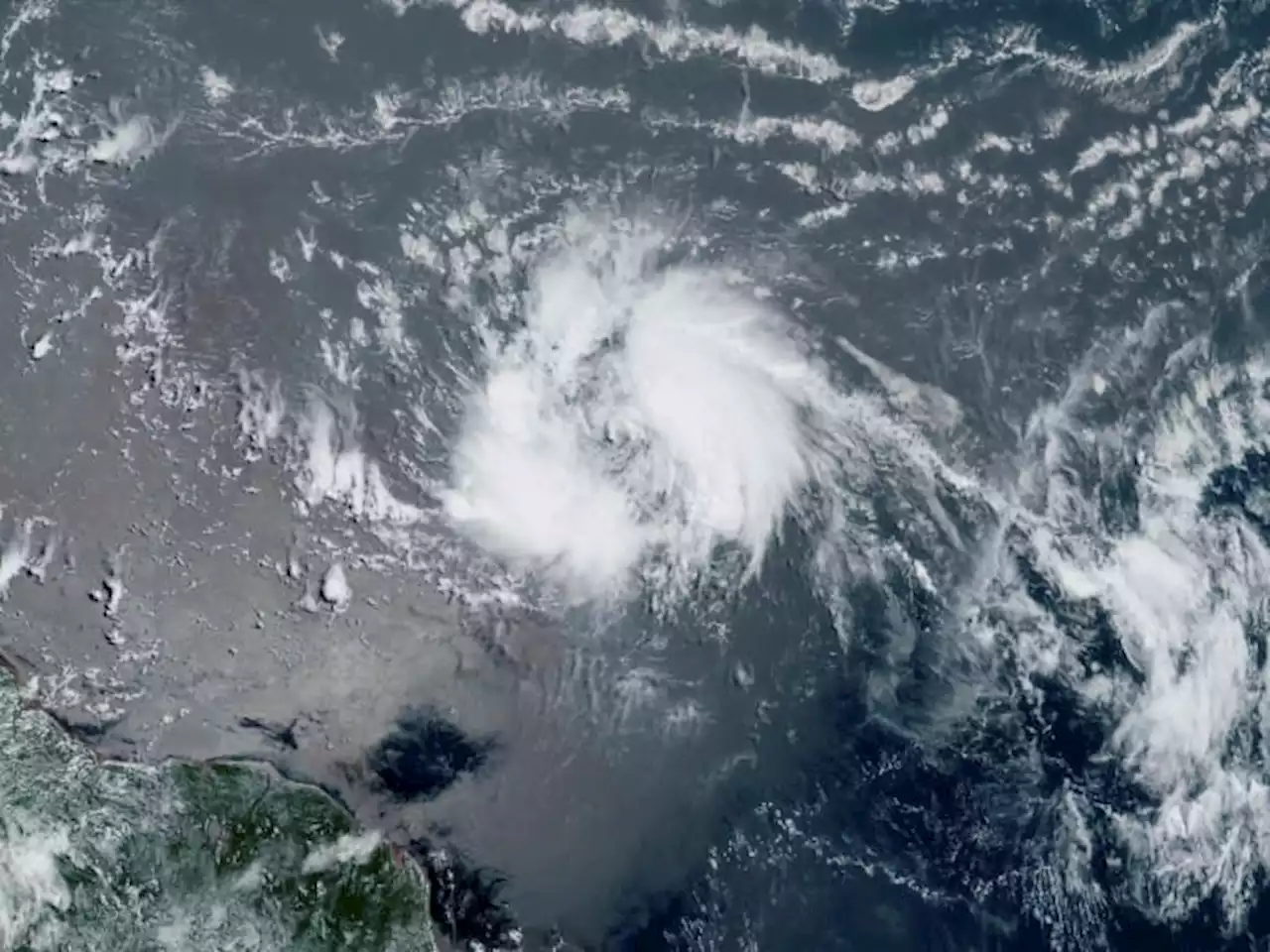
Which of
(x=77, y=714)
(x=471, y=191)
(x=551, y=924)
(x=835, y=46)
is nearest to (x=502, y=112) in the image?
(x=471, y=191)

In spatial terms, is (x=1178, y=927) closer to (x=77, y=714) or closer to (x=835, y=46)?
(x=835, y=46)

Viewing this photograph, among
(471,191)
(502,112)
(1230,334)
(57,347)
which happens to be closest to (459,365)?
(471,191)

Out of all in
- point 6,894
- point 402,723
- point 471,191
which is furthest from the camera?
point 471,191

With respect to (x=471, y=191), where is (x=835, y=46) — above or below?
above

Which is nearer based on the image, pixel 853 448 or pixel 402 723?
pixel 402 723

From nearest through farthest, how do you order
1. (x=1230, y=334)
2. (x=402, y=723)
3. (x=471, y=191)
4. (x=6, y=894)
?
1. (x=6, y=894)
2. (x=402, y=723)
3. (x=471, y=191)
4. (x=1230, y=334)

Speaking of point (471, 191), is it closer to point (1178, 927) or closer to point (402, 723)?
point (402, 723)

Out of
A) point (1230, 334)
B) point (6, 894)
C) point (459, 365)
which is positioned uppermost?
point (1230, 334)
